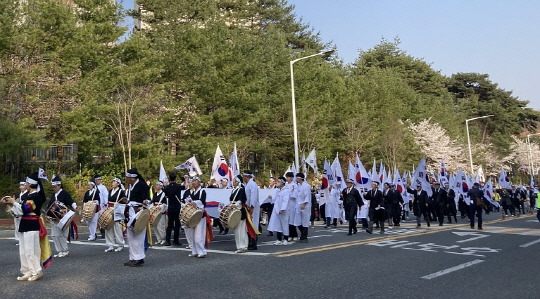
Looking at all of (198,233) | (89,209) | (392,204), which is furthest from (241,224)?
(392,204)

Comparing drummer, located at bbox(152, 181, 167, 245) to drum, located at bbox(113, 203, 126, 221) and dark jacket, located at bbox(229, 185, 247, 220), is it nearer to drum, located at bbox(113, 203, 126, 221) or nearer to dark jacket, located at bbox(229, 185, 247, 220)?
dark jacket, located at bbox(229, 185, 247, 220)

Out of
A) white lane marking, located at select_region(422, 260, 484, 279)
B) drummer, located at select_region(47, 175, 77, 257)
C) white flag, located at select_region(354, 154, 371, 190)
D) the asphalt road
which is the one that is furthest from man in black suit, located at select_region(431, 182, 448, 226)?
drummer, located at select_region(47, 175, 77, 257)

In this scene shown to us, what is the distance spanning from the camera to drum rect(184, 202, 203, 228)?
42.5 feet

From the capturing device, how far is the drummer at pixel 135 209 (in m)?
11.5

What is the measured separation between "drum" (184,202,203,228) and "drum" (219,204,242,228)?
33.6 inches

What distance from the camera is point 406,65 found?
77500 millimetres

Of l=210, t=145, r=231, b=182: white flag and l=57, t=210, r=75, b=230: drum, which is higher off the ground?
l=210, t=145, r=231, b=182: white flag

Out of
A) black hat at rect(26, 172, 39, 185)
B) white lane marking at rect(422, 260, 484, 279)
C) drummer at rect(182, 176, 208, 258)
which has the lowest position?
white lane marking at rect(422, 260, 484, 279)

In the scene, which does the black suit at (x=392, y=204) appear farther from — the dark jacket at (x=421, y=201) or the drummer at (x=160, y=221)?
the drummer at (x=160, y=221)

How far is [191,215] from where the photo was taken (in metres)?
12.9

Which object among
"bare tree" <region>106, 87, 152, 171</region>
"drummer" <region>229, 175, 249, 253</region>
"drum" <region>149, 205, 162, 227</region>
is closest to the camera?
"drum" <region>149, 205, 162, 227</region>

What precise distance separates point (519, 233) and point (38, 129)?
2215 centimetres

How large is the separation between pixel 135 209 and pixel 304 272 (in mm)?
3676

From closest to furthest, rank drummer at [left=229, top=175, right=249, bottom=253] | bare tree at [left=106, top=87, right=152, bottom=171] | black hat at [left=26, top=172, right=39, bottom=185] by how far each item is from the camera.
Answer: black hat at [left=26, top=172, right=39, bottom=185], drummer at [left=229, top=175, right=249, bottom=253], bare tree at [left=106, top=87, right=152, bottom=171]
